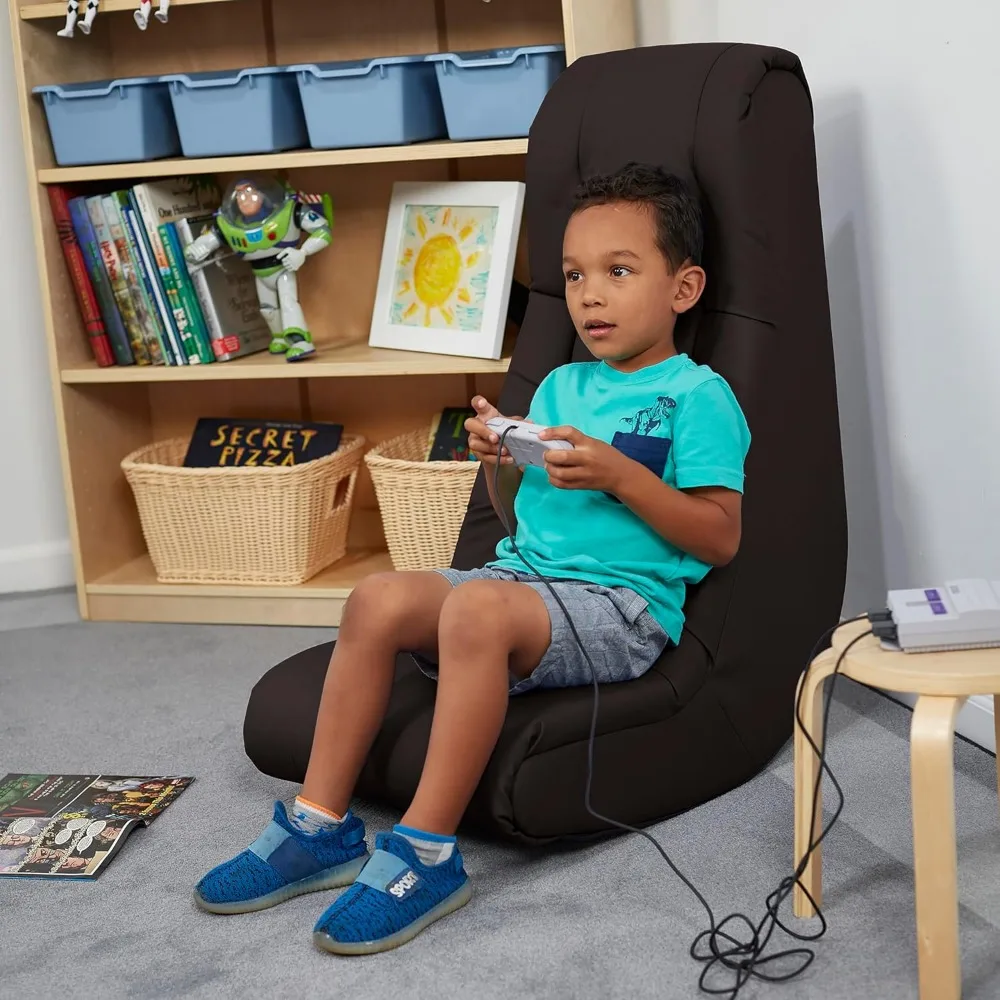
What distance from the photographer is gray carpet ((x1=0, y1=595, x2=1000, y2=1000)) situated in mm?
1293

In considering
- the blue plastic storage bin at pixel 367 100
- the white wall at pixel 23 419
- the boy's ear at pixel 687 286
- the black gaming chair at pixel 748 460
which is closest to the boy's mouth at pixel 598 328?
the boy's ear at pixel 687 286

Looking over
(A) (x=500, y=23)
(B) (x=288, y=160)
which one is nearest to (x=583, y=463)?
Result: (B) (x=288, y=160)

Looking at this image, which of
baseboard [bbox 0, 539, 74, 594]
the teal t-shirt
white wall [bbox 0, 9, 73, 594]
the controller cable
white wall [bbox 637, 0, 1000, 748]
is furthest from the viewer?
baseboard [bbox 0, 539, 74, 594]

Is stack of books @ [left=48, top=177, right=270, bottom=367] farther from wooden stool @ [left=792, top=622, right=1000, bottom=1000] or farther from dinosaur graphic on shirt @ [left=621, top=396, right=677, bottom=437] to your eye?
wooden stool @ [left=792, top=622, right=1000, bottom=1000]

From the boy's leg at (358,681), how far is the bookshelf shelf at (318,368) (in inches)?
35.8

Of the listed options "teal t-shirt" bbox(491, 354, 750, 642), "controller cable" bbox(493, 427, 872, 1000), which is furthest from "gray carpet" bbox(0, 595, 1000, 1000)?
"teal t-shirt" bbox(491, 354, 750, 642)

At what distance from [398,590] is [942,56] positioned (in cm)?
95

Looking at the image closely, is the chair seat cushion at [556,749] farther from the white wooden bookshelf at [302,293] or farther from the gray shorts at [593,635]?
the white wooden bookshelf at [302,293]

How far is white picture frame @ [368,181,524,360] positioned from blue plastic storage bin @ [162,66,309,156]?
0.26 metres

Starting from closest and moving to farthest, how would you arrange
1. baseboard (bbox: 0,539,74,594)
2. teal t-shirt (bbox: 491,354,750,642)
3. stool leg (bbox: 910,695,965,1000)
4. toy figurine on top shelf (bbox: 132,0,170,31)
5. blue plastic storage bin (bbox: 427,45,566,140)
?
1. stool leg (bbox: 910,695,965,1000)
2. teal t-shirt (bbox: 491,354,750,642)
3. blue plastic storage bin (bbox: 427,45,566,140)
4. toy figurine on top shelf (bbox: 132,0,170,31)
5. baseboard (bbox: 0,539,74,594)

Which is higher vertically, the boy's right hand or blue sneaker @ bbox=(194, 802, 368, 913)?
the boy's right hand

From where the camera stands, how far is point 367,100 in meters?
2.30

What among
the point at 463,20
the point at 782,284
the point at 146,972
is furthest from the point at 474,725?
the point at 463,20

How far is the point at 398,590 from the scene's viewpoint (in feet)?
4.84
